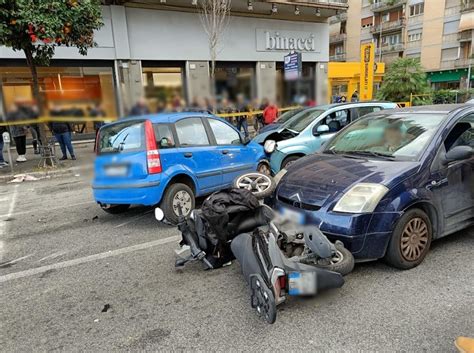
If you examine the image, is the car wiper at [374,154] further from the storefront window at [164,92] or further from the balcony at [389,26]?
the balcony at [389,26]

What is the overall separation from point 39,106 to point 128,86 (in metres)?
1.35

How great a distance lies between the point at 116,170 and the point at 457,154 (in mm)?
3822

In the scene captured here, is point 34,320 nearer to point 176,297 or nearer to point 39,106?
point 176,297

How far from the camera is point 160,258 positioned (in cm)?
403

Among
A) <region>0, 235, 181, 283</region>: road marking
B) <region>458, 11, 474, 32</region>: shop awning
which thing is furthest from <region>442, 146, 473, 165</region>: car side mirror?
<region>458, 11, 474, 32</region>: shop awning

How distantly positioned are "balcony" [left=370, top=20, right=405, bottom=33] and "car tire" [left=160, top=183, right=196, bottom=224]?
4968 cm

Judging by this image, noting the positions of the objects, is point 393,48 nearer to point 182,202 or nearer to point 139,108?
point 182,202

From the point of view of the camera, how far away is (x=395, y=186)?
10.8 ft

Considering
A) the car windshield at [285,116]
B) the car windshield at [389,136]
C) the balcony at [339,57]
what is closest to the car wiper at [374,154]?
the car windshield at [389,136]

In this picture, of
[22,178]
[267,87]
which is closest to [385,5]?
[267,87]

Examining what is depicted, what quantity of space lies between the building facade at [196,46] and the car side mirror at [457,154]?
376cm

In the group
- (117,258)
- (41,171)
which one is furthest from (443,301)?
(41,171)

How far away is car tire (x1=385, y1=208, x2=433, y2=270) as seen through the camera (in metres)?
3.31

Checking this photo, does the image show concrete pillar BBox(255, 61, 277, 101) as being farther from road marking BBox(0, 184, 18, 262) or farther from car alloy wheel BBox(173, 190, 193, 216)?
road marking BBox(0, 184, 18, 262)
